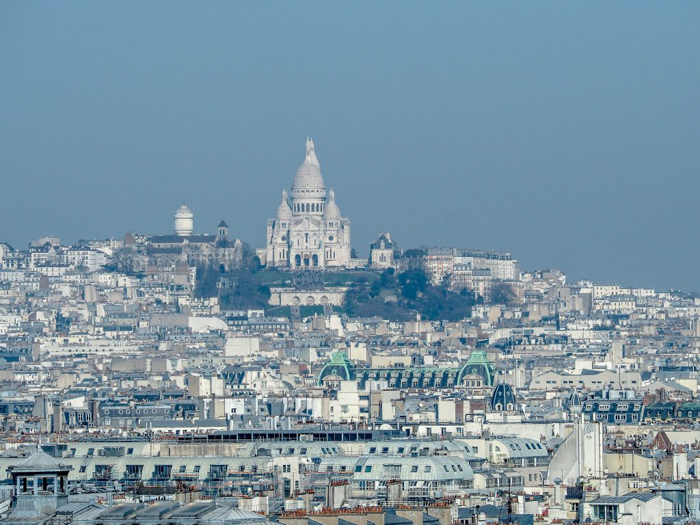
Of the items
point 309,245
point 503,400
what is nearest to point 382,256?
point 309,245

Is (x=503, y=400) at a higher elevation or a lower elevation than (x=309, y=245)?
lower

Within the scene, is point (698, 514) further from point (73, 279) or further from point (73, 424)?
point (73, 279)

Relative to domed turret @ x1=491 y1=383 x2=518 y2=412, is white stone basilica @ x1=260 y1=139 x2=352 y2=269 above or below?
above

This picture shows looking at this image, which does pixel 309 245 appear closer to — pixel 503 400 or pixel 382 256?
pixel 382 256

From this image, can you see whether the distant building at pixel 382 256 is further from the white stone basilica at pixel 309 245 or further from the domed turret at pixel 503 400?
the domed turret at pixel 503 400

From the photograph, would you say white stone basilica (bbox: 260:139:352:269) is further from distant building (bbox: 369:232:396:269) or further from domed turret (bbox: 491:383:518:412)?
domed turret (bbox: 491:383:518:412)

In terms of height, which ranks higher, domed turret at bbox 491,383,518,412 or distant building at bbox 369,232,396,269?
distant building at bbox 369,232,396,269

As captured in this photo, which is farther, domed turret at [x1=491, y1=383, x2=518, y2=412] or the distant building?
the distant building

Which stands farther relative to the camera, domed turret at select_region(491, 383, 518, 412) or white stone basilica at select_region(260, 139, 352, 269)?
white stone basilica at select_region(260, 139, 352, 269)

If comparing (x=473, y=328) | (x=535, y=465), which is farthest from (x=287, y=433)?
(x=473, y=328)

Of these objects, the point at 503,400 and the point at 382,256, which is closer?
the point at 503,400

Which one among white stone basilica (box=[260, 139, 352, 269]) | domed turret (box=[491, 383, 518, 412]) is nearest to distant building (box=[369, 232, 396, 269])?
white stone basilica (box=[260, 139, 352, 269])
